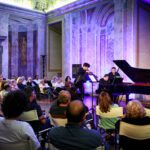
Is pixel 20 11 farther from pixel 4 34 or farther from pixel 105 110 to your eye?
pixel 105 110

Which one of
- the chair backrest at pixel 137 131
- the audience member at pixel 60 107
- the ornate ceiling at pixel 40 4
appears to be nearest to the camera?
the chair backrest at pixel 137 131

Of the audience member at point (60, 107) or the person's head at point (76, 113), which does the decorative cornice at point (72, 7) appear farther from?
the person's head at point (76, 113)

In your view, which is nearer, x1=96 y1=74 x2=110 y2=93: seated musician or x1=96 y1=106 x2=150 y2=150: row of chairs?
x1=96 y1=106 x2=150 y2=150: row of chairs

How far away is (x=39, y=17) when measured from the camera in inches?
602

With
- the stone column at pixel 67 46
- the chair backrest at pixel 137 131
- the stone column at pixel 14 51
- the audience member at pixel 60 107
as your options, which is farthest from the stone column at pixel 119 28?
the chair backrest at pixel 137 131

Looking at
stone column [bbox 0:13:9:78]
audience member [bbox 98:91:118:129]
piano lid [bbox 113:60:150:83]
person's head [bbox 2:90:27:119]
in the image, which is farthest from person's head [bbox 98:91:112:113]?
stone column [bbox 0:13:9:78]

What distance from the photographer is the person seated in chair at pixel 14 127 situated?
1.99 m

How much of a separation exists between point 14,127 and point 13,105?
20 centimetres

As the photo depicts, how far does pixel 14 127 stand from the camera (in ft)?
6.55

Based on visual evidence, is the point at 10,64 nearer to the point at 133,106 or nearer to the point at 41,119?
the point at 41,119

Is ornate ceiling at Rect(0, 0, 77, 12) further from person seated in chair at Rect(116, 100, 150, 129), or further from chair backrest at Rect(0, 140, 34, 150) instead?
chair backrest at Rect(0, 140, 34, 150)

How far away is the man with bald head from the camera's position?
1.95 meters

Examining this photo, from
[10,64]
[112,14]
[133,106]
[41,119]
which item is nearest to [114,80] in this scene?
[41,119]

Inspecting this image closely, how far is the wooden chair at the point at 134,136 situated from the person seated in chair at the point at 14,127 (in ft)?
3.67
